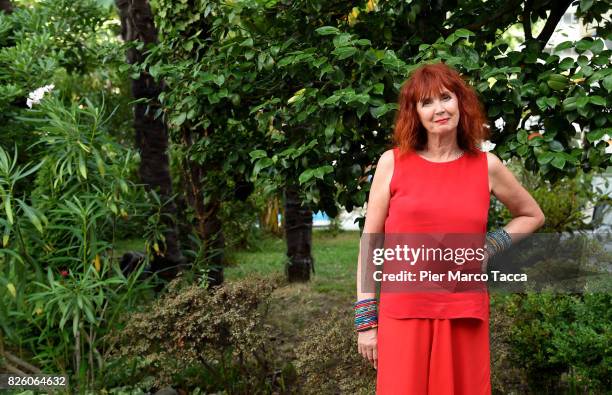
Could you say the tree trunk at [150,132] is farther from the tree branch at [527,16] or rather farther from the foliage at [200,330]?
the tree branch at [527,16]

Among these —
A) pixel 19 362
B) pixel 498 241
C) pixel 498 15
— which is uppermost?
pixel 498 15

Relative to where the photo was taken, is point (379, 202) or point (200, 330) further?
point (200, 330)

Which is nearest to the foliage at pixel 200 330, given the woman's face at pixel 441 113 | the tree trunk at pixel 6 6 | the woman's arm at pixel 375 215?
the woman's arm at pixel 375 215

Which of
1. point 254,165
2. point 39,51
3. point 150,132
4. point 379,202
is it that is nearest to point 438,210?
point 379,202

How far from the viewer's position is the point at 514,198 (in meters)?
2.92

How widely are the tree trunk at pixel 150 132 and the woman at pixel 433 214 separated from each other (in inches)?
136

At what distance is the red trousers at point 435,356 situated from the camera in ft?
8.86

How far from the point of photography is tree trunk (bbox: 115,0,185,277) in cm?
609

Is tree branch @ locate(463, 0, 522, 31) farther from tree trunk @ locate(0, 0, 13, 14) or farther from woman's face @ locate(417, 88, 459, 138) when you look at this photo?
tree trunk @ locate(0, 0, 13, 14)

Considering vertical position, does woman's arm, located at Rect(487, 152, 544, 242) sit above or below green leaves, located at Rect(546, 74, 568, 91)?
below

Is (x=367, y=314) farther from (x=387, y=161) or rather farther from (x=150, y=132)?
(x=150, y=132)

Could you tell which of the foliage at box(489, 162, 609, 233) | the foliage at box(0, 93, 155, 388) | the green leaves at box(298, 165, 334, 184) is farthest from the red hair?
the foliage at box(489, 162, 609, 233)

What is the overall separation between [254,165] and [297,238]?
327 centimetres

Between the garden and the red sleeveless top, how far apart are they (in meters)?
0.82
